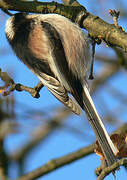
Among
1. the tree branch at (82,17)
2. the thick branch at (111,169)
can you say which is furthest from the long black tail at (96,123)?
the tree branch at (82,17)

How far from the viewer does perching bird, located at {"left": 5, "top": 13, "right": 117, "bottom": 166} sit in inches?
124

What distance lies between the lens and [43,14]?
10.6 ft

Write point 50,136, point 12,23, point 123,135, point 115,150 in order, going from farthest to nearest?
1. point 50,136
2. point 12,23
3. point 115,150
4. point 123,135

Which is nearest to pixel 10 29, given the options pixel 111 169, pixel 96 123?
pixel 96 123

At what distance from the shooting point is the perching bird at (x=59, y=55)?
3162mm

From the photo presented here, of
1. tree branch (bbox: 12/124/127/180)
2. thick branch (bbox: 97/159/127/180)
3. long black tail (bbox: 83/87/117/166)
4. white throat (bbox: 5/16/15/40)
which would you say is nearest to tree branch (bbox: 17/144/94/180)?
tree branch (bbox: 12/124/127/180)

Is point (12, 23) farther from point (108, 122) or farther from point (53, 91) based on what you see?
point (108, 122)

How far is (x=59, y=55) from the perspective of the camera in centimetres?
322

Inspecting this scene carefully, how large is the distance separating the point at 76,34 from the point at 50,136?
2.71m

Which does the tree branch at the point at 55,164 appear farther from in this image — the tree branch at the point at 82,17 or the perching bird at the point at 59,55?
the tree branch at the point at 82,17

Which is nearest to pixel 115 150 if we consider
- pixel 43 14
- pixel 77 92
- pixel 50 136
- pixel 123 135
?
pixel 123 135

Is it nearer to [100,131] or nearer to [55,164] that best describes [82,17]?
[100,131]

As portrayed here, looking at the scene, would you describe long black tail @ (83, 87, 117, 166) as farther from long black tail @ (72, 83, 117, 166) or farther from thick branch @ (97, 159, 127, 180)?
thick branch @ (97, 159, 127, 180)

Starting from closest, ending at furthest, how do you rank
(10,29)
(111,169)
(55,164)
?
(111,169)
(55,164)
(10,29)
